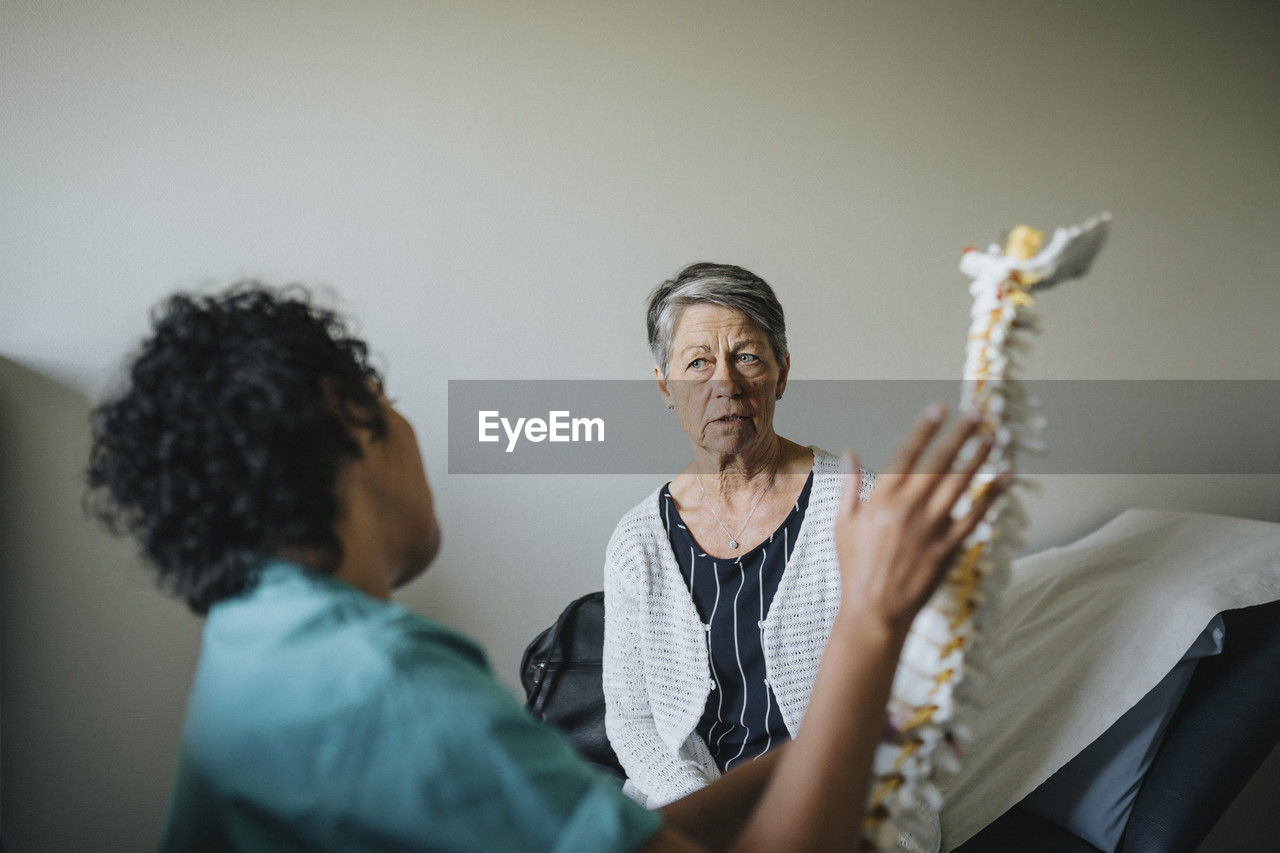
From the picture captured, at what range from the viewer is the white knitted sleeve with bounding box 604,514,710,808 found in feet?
4.48

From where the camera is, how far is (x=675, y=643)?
1.43 metres

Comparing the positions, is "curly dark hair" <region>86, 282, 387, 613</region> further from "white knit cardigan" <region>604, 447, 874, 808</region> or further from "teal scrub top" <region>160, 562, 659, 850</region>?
"white knit cardigan" <region>604, 447, 874, 808</region>

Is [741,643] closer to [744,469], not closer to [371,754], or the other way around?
[744,469]

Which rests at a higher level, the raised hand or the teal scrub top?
the raised hand

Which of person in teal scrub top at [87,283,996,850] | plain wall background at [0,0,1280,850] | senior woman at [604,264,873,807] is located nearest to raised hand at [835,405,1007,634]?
person in teal scrub top at [87,283,996,850]

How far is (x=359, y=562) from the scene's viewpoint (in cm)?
72

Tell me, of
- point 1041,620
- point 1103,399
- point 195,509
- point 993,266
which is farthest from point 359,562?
point 1103,399

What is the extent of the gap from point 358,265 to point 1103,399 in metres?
1.89

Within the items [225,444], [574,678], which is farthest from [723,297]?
[225,444]

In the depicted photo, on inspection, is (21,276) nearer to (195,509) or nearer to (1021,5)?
(195,509)

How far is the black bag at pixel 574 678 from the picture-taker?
1.60 metres

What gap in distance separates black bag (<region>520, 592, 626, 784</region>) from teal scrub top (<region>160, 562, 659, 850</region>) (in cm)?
102

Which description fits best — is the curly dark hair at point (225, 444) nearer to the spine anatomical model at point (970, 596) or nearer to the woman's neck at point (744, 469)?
the spine anatomical model at point (970, 596)

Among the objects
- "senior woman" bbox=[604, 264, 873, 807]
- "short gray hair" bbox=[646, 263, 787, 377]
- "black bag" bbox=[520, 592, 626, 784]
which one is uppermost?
"short gray hair" bbox=[646, 263, 787, 377]
